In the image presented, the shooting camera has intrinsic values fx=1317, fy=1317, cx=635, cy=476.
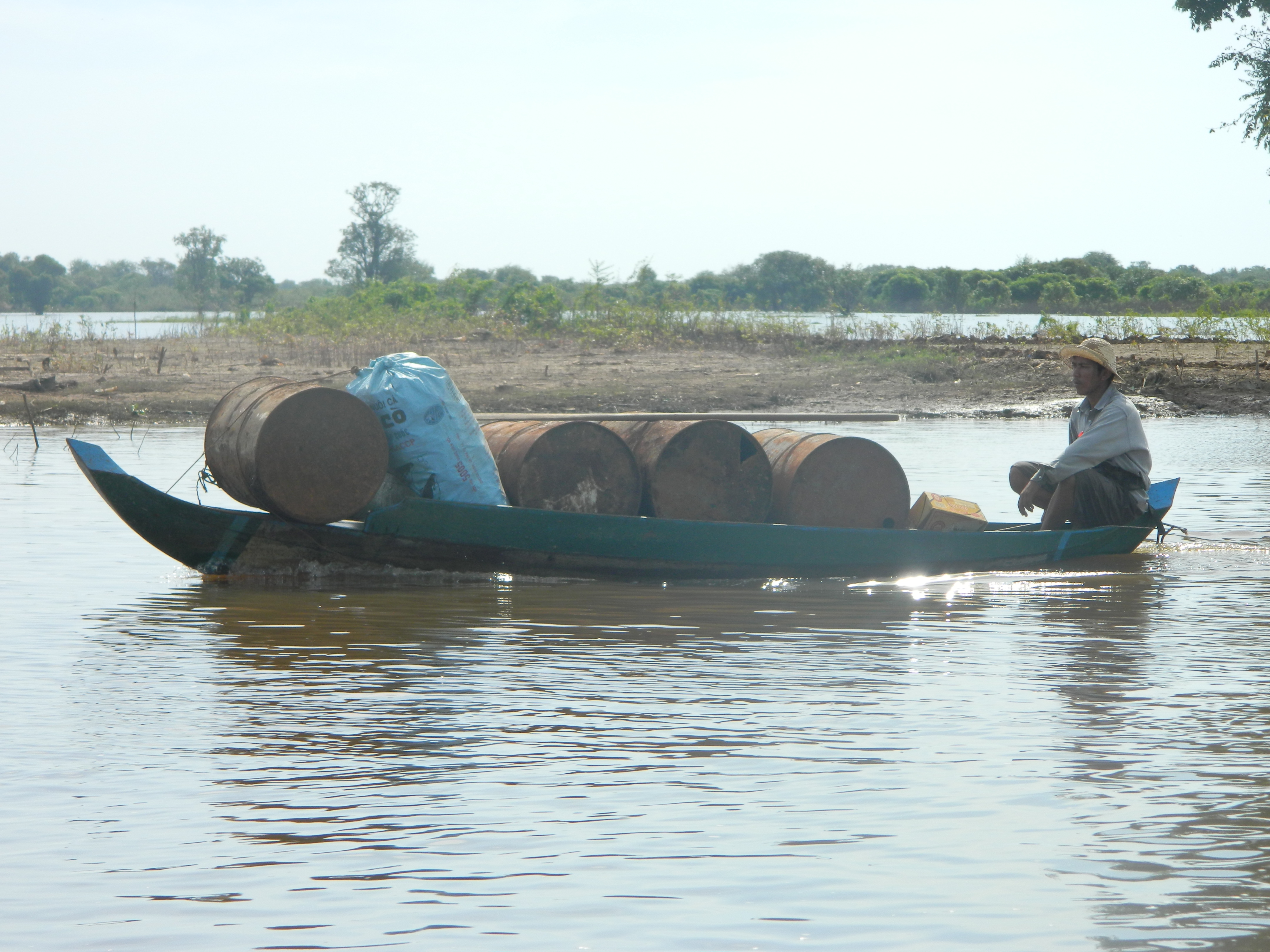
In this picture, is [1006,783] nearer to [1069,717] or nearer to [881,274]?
[1069,717]

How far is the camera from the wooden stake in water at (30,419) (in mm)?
15648

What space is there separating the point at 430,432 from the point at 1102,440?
4.00 m

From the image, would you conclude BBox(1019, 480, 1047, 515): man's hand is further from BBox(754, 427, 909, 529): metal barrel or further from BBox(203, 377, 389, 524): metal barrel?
BBox(203, 377, 389, 524): metal barrel

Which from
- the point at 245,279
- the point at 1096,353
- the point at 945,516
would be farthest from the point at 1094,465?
the point at 245,279

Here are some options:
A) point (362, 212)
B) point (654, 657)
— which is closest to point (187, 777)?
point (654, 657)

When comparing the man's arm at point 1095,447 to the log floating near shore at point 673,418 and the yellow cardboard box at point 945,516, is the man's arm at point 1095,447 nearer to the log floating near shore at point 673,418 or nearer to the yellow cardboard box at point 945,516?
the yellow cardboard box at point 945,516

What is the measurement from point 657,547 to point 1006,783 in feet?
12.5

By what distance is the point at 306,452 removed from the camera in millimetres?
7281

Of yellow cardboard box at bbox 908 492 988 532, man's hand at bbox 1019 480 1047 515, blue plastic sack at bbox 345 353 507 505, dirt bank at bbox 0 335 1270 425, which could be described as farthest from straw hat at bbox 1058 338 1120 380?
dirt bank at bbox 0 335 1270 425

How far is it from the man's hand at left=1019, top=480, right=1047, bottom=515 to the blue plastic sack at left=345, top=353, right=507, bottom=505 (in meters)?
3.19

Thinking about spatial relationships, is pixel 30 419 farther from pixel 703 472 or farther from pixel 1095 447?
pixel 1095 447

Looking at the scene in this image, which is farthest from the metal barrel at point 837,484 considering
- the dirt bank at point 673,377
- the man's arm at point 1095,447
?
the dirt bank at point 673,377

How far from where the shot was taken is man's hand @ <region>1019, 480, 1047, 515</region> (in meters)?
7.96

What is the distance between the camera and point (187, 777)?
4.30m
